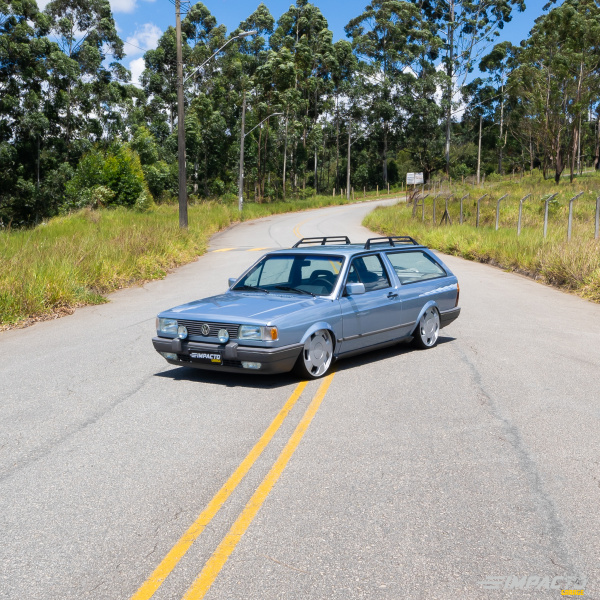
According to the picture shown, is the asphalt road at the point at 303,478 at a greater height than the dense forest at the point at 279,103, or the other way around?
the dense forest at the point at 279,103

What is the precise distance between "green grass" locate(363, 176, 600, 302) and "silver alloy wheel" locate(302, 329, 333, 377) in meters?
9.47

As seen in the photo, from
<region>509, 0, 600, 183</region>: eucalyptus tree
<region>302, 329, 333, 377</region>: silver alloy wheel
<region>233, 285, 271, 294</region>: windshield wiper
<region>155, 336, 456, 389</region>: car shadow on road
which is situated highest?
<region>509, 0, 600, 183</region>: eucalyptus tree

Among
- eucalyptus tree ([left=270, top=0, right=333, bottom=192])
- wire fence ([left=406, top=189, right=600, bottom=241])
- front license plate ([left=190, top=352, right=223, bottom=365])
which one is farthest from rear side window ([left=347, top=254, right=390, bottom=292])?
eucalyptus tree ([left=270, top=0, right=333, bottom=192])

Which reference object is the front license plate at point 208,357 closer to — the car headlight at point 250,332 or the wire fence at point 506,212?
the car headlight at point 250,332

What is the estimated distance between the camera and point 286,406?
6.84 m

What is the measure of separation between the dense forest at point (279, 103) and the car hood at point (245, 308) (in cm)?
3479

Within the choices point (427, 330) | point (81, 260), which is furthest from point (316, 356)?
point (81, 260)

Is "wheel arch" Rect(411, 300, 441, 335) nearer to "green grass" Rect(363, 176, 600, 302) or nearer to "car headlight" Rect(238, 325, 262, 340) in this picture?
"car headlight" Rect(238, 325, 262, 340)

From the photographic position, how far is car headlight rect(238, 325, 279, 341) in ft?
23.9

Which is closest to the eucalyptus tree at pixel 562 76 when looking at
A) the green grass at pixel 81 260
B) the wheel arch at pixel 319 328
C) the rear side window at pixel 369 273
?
the green grass at pixel 81 260

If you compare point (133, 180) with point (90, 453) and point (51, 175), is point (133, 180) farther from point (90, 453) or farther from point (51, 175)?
point (90, 453)

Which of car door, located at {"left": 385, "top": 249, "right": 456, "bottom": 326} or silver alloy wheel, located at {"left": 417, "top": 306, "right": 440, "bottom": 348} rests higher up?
car door, located at {"left": 385, "top": 249, "right": 456, "bottom": 326}

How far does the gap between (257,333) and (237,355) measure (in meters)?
0.30

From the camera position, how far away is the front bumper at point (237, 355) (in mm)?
7258
